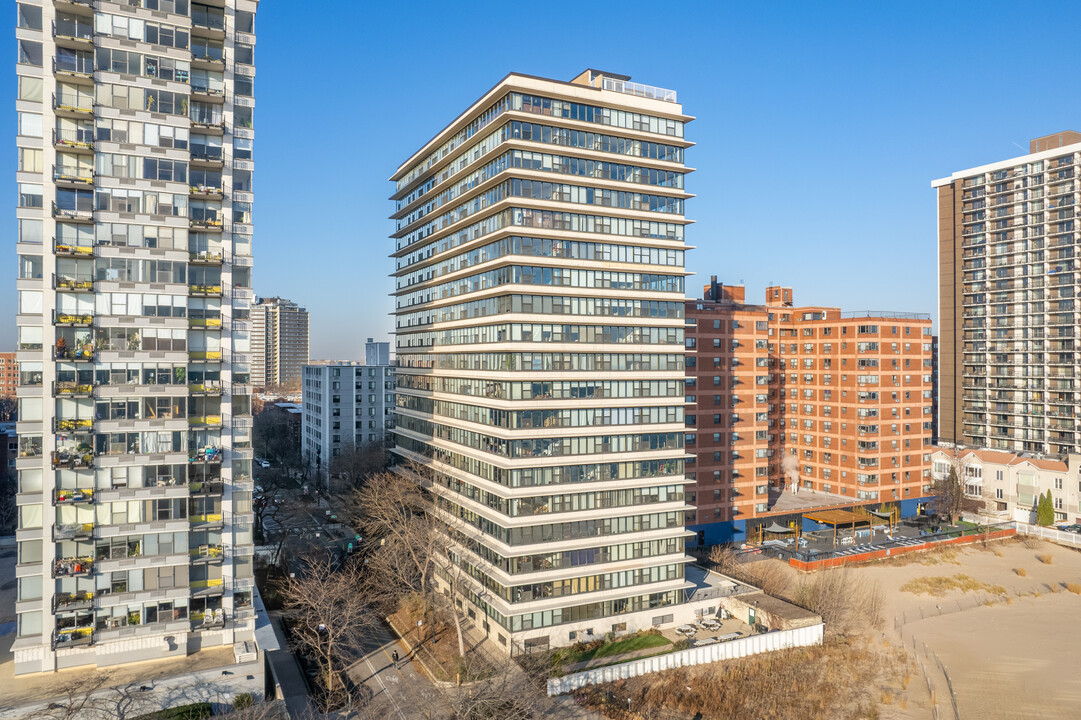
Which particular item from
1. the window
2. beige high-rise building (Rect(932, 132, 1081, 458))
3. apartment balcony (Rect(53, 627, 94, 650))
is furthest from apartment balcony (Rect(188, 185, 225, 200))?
beige high-rise building (Rect(932, 132, 1081, 458))

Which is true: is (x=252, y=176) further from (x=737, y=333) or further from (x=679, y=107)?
(x=737, y=333)

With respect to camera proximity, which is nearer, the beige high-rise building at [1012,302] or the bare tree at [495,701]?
the bare tree at [495,701]

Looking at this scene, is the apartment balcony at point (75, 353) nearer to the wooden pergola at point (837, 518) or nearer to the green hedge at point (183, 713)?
the green hedge at point (183, 713)

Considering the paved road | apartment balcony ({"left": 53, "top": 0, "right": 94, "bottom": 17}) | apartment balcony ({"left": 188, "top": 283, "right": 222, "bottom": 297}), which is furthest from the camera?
apartment balcony ({"left": 188, "top": 283, "right": 222, "bottom": 297})

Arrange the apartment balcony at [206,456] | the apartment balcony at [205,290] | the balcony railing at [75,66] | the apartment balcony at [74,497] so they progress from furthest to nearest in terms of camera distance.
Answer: the apartment balcony at [205,290] < the apartment balcony at [206,456] < the balcony railing at [75,66] < the apartment balcony at [74,497]

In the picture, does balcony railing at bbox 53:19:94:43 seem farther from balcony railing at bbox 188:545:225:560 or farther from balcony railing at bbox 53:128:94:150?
balcony railing at bbox 188:545:225:560

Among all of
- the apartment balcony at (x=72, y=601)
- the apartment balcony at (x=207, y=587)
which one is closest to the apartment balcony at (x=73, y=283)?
the apartment balcony at (x=72, y=601)

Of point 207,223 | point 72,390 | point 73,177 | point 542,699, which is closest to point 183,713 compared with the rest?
point 72,390

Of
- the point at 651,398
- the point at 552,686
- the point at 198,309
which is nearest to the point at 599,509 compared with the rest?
the point at 651,398
